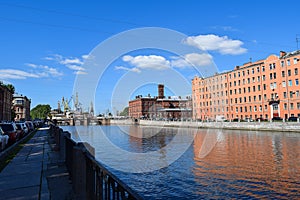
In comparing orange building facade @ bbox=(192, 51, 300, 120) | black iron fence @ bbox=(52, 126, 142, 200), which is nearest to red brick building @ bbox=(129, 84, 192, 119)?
orange building facade @ bbox=(192, 51, 300, 120)

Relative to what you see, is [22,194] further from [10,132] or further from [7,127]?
[7,127]

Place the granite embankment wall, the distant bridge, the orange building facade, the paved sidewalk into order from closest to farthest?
the paved sidewalk, the granite embankment wall, the orange building facade, the distant bridge

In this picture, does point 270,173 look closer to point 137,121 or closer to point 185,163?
point 185,163

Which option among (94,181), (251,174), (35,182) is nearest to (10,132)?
(35,182)

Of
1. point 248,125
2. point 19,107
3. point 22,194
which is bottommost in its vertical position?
point 248,125

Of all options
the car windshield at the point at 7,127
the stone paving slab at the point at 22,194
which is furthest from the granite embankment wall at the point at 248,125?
the stone paving slab at the point at 22,194

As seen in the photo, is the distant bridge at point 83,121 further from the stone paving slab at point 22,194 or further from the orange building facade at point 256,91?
the stone paving slab at point 22,194

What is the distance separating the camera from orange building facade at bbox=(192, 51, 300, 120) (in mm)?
62188

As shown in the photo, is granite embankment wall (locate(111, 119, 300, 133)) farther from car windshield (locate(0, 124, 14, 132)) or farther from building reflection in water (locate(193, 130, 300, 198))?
car windshield (locate(0, 124, 14, 132))

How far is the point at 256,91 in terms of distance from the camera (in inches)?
2854

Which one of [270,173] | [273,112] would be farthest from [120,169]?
[273,112]

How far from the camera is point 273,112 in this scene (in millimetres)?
66688

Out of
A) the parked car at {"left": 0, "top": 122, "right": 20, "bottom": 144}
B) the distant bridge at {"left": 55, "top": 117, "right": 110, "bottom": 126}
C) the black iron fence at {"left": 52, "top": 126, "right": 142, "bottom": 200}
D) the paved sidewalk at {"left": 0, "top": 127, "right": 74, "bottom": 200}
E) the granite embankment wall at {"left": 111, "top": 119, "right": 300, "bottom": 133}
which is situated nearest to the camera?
the black iron fence at {"left": 52, "top": 126, "right": 142, "bottom": 200}

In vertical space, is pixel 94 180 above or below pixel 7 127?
below
